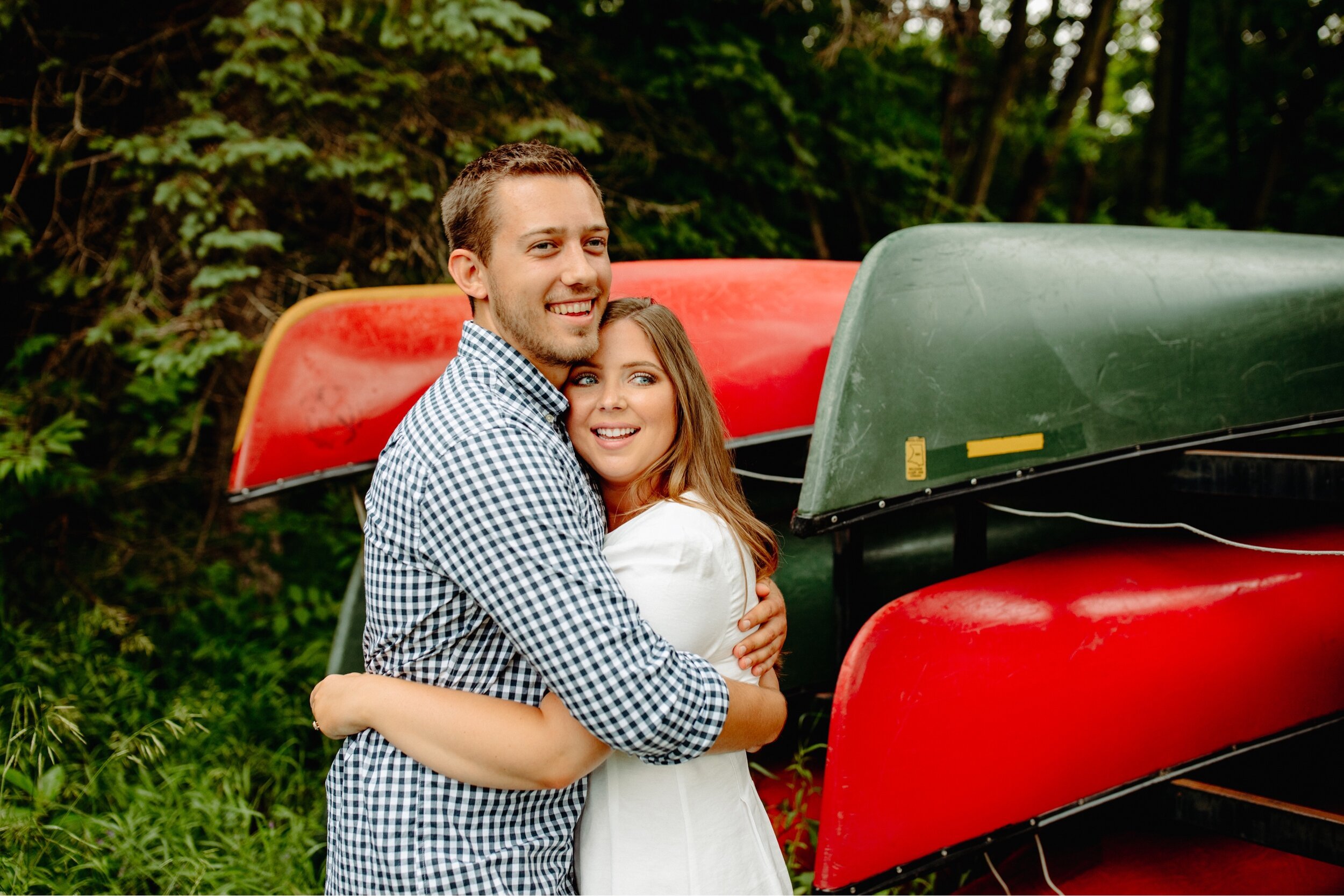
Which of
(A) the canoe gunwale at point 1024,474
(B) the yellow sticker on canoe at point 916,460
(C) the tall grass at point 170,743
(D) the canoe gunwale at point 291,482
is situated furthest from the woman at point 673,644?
(C) the tall grass at point 170,743

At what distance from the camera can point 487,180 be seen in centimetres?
147

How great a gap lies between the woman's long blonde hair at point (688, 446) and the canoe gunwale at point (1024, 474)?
42cm

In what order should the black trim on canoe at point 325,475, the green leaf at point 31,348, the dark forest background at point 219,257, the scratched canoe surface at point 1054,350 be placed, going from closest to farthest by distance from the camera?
1. the scratched canoe surface at point 1054,350
2. the black trim on canoe at point 325,475
3. the dark forest background at point 219,257
4. the green leaf at point 31,348

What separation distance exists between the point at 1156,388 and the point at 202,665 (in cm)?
399

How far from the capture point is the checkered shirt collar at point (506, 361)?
1389 mm

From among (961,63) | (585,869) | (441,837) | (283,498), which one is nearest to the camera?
(441,837)

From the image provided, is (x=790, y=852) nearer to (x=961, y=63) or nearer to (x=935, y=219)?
(x=935, y=219)

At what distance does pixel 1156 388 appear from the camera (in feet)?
8.63

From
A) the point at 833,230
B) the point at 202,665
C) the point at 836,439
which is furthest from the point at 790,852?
the point at 833,230

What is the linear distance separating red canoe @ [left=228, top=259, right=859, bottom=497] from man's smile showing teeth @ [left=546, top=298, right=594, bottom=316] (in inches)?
48.8

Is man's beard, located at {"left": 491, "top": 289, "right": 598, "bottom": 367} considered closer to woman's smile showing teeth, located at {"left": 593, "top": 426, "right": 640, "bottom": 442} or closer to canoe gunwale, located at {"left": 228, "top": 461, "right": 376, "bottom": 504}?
woman's smile showing teeth, located at {"left": 593, "top": 426, "right": 640, "bottom": 442}

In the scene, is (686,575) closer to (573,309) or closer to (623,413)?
(623,413)

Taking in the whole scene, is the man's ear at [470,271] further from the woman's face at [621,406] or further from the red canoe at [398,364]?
the red canoe at [398,364]

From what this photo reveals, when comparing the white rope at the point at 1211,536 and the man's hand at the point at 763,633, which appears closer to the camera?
the man's hand at the point at 763,633
